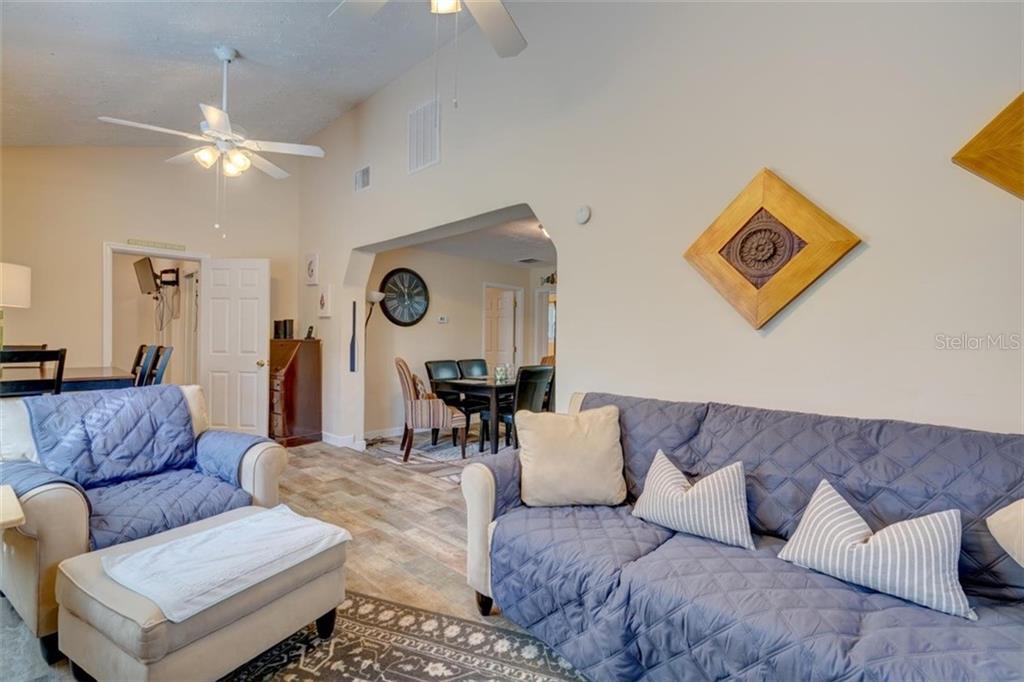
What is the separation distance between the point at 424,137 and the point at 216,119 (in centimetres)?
151

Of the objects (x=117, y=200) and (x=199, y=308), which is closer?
(x=117, y=200)

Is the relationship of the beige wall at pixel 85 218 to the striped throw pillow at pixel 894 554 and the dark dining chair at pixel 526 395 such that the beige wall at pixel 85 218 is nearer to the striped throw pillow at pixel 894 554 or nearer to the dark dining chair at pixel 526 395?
the dark dining chair at pixel 526 395

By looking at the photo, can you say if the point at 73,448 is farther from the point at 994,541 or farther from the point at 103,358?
the point at 994,541

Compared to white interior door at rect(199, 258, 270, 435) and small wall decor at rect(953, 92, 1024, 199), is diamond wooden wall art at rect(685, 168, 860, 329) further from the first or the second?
white interior door at rect(199, 258, 270, 435)

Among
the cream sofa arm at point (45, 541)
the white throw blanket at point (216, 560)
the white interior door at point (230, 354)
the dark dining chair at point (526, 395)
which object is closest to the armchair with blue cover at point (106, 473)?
the cream sofa arm at point (45, 541)

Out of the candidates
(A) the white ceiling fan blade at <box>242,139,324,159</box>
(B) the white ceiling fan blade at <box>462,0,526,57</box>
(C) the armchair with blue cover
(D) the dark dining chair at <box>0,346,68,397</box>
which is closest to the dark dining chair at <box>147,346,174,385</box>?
(D) the dark dining chair at <box>0,346,68,397</box>

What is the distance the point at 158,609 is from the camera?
1.35 metres

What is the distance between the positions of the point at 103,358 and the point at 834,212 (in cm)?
594

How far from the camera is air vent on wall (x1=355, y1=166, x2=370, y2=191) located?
471 cm

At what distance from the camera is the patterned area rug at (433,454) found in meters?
4.31

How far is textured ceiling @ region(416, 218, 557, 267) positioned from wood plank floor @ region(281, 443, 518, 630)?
253 centimetres

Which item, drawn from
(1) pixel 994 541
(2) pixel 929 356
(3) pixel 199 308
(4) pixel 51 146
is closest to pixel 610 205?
(2) pixel 929 356

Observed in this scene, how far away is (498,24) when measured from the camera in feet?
6.29

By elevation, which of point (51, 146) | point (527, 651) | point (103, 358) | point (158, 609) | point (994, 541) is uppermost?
point (51, 146)
